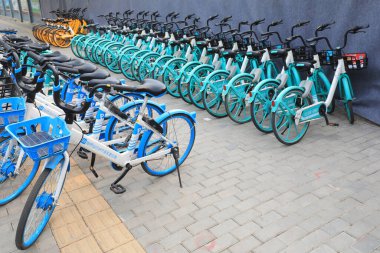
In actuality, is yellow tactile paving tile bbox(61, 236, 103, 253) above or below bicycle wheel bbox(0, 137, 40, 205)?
below

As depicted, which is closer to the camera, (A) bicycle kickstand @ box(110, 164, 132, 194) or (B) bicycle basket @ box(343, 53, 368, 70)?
(A) bicycle kickstand @ box(110, 164, 132, 194)

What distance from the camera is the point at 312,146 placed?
418 centimetres

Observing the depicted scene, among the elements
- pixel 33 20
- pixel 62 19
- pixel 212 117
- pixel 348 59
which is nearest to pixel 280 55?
pixel 348 59

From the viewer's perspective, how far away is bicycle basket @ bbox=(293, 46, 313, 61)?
192 inches

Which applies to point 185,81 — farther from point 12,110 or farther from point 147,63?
point 12,110

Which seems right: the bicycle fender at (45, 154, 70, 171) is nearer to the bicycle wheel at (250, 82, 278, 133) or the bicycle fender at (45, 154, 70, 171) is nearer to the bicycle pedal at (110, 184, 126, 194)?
the bicycle pedal at (110, 184, 126, 194)

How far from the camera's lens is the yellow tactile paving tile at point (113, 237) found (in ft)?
8.68

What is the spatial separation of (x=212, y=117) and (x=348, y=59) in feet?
6.60

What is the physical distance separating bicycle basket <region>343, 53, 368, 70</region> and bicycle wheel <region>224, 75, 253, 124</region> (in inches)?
50.2

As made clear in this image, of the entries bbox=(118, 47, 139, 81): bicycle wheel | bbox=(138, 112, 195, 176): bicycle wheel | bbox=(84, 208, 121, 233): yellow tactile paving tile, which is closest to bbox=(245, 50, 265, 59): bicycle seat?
bbox=(138, 112, 195, 176): bicycle wheel

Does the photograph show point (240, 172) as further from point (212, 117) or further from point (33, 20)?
point (33, 20)

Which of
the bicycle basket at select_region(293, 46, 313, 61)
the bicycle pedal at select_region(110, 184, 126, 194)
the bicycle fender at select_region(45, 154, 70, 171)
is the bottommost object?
the bicycle pedal at select_region(110, 184, 126, 194)

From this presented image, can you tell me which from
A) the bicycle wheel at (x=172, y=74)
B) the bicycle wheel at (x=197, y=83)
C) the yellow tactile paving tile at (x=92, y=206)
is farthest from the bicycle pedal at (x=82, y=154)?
the bicycle wheel at (x=172, y=74)

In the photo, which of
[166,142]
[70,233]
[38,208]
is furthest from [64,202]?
[166,142]
